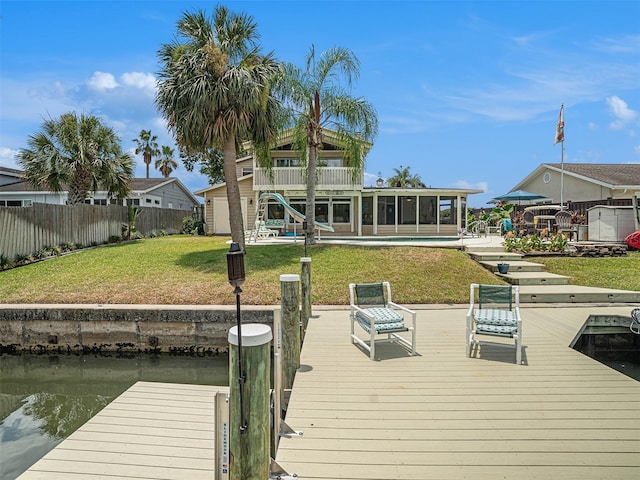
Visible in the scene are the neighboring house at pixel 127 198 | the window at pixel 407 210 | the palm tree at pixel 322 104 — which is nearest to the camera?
the palm tree at pixel 322 104

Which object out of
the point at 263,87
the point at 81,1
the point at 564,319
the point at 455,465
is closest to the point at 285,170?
the point at 263,87

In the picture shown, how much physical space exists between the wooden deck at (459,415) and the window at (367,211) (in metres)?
16.2

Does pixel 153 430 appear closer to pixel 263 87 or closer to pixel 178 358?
pixel 178 358

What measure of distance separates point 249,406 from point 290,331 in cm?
244

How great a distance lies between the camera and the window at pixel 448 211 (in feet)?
70.6

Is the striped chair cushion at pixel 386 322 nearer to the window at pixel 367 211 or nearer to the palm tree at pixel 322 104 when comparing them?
the palm tree at pixel 322 104

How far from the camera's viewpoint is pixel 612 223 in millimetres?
15359

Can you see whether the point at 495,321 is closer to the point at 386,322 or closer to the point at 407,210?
the point at 386,322

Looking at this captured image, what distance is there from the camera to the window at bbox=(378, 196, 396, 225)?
21.7 m

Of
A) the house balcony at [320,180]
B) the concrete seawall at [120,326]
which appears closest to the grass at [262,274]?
the concrete seawall at [120,326]

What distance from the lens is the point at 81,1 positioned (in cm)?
848

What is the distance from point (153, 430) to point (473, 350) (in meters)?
4.32

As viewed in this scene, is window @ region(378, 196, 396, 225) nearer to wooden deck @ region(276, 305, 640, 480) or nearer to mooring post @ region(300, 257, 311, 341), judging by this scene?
mooring post @ region(300, 257, 311, 341)

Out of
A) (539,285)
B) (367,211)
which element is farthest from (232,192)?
(367,211)
